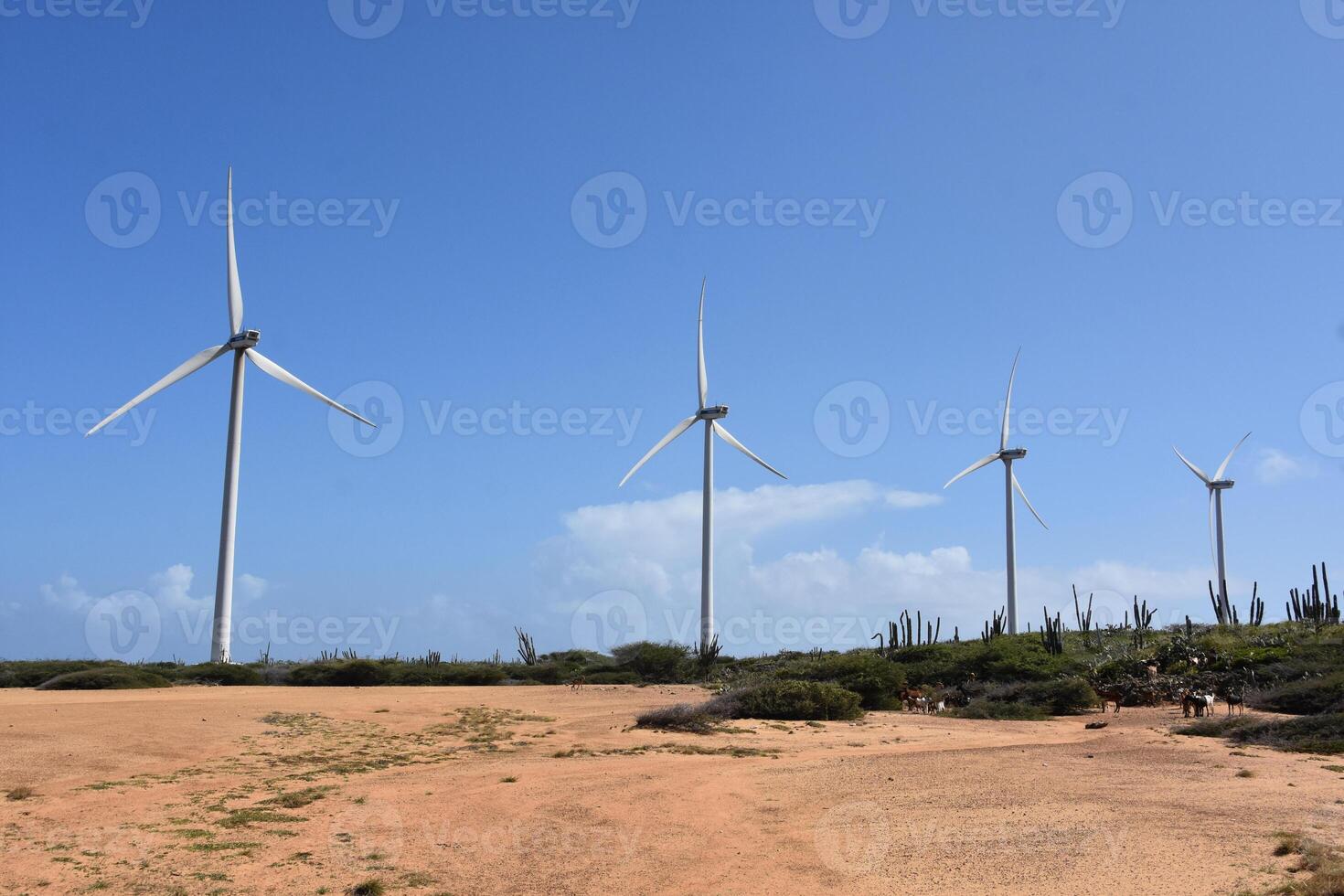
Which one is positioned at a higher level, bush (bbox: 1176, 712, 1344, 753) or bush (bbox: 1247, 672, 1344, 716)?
bush (bbox: 1247, 672, 1344, 716)

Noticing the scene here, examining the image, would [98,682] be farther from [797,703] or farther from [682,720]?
[797,703]

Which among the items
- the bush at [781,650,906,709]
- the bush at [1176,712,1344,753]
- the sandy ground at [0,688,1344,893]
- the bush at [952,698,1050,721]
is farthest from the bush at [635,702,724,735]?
the bush at [1176,712,1344,753]

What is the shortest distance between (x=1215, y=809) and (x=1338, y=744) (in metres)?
7.04

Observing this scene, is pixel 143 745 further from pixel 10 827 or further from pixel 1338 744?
pixel 1338 744

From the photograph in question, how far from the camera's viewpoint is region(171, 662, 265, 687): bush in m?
37.6

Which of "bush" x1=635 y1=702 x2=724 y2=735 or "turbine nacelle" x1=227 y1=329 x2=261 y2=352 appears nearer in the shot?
"bush" x1=635 y1=702 x2=724 y2=735

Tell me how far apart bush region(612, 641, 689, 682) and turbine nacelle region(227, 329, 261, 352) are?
21.2 m

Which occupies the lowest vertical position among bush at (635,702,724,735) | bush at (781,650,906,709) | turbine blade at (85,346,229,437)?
bush at (635,702,724,735)

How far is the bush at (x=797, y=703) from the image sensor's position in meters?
25.2

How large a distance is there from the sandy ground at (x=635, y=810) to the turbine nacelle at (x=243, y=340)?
26784mm

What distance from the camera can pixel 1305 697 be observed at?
24.0 m

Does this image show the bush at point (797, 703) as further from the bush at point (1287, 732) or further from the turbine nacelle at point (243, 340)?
the turbine nacelle at point (243, 340)

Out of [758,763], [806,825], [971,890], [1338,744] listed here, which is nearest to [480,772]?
[758,763]

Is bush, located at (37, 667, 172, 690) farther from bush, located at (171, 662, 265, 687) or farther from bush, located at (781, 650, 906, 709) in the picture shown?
bush, located at (781, 650, 906, 709)
